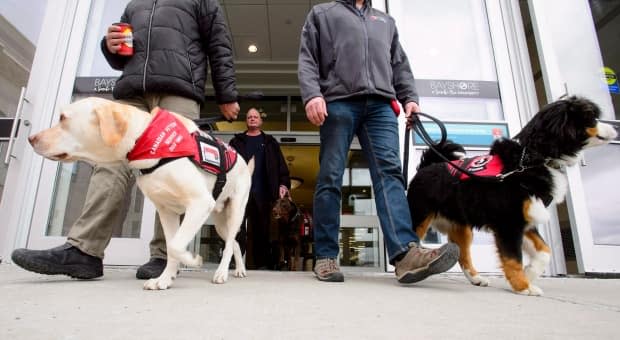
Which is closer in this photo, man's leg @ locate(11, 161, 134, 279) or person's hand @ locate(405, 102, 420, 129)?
man's leg @ locate(11, 161, 134, 279)

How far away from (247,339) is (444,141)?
6.39ft

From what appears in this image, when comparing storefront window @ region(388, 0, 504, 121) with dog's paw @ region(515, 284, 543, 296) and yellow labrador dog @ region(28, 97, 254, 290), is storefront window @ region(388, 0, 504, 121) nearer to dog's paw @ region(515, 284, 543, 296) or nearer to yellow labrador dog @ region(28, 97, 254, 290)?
dog's paw @ region(515, 284, 543, 296)

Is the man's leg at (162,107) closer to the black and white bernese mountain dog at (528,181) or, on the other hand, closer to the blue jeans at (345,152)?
the blue jeans at (345,152)

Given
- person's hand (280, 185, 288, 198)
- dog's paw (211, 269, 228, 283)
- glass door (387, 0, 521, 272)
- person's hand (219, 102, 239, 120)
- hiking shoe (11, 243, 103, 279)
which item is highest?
glass door (387, 0, 521, 272)

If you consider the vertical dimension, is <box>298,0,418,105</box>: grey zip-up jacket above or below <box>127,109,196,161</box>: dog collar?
above

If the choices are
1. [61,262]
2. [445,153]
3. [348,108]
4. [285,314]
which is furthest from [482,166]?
[61,262]

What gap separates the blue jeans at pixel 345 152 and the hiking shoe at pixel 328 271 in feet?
0.13

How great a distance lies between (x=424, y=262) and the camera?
1.90 meters

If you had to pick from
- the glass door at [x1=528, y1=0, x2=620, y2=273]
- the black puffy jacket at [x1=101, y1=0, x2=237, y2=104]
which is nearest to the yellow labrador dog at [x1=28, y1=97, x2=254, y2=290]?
the black puffy jacket at [x1=101, y1=0, x2=237, y2=104]

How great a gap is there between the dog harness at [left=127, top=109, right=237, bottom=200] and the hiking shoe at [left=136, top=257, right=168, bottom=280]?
0.73m

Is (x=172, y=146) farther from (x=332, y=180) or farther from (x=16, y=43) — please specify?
(x=16, y=43)

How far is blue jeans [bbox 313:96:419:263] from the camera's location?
233cm

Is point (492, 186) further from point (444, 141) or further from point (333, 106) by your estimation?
point (333, 106)

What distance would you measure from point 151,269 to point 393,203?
4.92 ft
